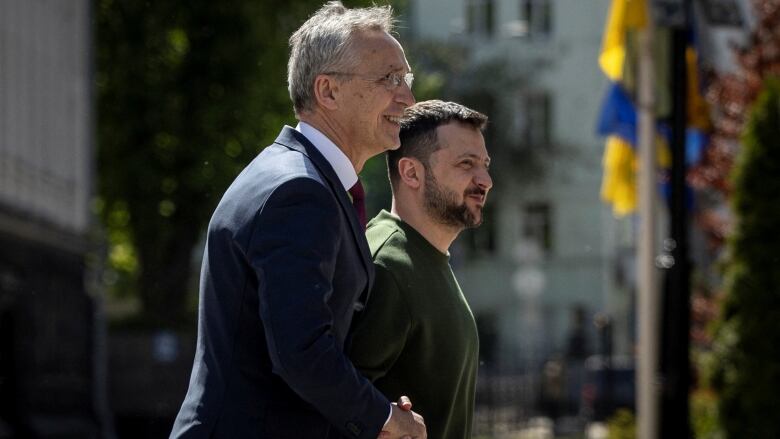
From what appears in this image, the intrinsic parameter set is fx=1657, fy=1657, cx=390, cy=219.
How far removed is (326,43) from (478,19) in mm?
36109

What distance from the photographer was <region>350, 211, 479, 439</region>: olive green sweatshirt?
126 inches

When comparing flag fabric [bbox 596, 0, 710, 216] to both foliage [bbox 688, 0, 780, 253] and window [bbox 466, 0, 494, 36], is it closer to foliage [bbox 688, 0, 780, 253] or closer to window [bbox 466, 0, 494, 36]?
foliage [bbox 688, 0, 780, 253]

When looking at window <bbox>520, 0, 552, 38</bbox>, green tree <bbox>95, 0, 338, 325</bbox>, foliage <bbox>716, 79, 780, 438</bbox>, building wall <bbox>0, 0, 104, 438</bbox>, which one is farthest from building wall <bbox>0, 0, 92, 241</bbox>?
foliage <bbox>716, 79, 780, 438</bbox>

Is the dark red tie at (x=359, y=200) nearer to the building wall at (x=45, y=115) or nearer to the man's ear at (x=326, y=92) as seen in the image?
the man's ear at (x=326, y=92)

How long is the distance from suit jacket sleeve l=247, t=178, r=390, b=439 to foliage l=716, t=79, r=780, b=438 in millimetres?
8741

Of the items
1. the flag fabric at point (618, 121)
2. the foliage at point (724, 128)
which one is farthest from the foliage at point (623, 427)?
the flag fabric at point (618, 121)

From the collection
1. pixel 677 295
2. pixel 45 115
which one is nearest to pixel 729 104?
pixel 677 295

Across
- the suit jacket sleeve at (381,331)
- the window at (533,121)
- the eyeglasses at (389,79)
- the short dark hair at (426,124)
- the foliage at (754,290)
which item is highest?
the eyeglasses at (389,79)

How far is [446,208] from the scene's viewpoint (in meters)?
3.42

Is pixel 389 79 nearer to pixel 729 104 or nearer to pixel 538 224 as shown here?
pixel 729 104

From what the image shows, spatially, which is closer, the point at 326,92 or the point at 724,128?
the point at 326,92

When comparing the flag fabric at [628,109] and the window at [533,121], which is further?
the window at [533,121]

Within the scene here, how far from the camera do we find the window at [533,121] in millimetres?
44719

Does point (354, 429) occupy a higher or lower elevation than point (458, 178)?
lower
